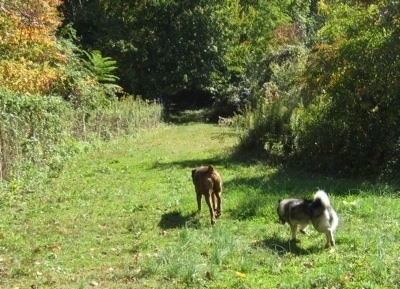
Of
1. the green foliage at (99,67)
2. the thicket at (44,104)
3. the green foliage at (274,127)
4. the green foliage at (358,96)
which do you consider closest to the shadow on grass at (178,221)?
the thicket at (44,104)

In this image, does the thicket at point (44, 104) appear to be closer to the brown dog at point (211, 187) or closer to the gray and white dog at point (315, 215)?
the brown dog at point (211, 187)

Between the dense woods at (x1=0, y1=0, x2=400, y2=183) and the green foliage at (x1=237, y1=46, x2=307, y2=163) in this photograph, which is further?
the green foliage at (x1=237, y1=46, x2=307, y2=163)

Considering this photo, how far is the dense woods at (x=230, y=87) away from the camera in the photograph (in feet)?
39.7

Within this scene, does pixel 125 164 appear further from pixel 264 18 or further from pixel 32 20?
pixel 264 18

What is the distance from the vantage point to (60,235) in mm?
8188

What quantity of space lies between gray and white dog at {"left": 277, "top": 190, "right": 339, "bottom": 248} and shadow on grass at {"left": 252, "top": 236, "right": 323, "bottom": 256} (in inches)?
6.5

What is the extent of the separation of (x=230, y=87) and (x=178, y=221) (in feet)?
89.3

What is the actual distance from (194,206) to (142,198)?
153 cm

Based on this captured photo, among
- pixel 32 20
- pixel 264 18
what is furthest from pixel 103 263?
pixel 264 18

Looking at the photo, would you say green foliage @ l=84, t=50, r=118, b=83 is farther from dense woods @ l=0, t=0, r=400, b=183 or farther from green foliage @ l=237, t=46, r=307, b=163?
green foliage @ l=237, t=46, r=307, b=163

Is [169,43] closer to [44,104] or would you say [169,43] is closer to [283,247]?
[44,104]

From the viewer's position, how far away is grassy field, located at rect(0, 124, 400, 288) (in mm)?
5895

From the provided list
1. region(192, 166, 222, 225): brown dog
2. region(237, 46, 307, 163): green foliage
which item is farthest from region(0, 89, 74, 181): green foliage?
region(237, 46, 307, 163): green foliage

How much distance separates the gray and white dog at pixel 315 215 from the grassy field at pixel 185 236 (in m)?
0.22
